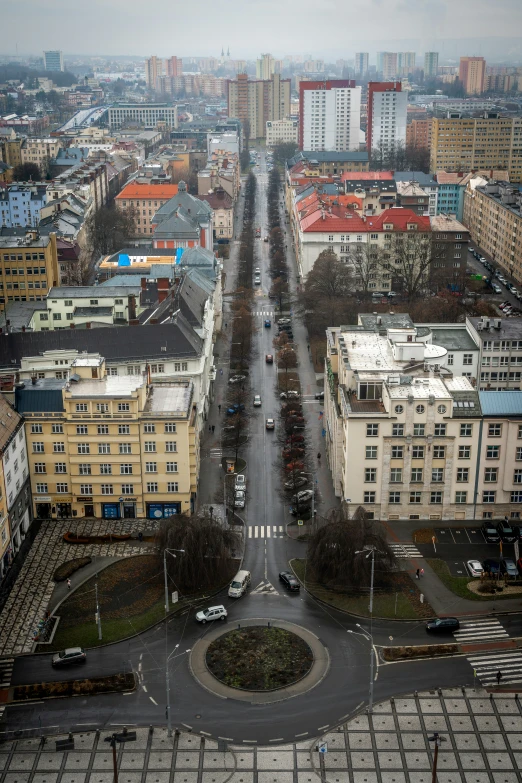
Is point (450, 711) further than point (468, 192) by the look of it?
No

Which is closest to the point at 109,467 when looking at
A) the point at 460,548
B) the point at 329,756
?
the point at 460,548

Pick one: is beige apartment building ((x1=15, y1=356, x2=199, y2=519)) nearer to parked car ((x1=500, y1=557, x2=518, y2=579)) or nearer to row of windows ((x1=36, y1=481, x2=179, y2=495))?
row of windows ((x1=36, y1=481, x2=179, y2=495))

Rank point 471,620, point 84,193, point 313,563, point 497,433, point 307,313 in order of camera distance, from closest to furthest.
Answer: point 471,620, point 313,563, point 497,433, point 307,313, point 84,193

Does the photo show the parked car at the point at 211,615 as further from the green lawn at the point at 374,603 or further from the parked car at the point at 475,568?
the parked car at the point at 475,568

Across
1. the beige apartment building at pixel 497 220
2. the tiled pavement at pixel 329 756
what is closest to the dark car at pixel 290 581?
the tiled pavement at pixel 329 756

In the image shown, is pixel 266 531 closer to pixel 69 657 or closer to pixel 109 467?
pixel 109 467

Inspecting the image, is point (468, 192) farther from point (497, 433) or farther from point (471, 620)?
point (471, 620)

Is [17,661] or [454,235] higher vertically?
[454,235]

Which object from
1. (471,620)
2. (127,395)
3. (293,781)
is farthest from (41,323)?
(293,781)
